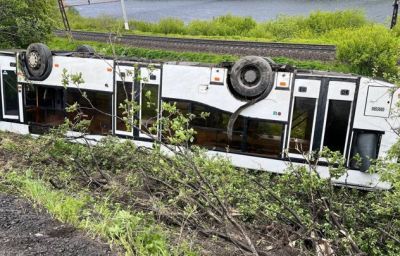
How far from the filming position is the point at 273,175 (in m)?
8.84

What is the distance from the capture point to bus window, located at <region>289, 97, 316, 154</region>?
8.31 m

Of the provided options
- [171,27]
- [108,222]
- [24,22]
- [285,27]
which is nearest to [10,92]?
[24,22]

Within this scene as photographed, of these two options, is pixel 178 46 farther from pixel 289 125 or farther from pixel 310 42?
pixel 289 125

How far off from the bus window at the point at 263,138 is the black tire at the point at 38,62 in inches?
192

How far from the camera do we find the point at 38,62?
10.0 m

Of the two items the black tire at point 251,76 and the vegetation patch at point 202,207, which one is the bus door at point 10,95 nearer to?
the vegetation patch at point 202,207

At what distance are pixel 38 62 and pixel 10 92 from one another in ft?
4.19

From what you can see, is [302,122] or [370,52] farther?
[370,52]

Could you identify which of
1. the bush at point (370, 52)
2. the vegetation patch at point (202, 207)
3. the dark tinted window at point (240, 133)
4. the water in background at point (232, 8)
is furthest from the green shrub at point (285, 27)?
the vegetation patch at point (202, 207)

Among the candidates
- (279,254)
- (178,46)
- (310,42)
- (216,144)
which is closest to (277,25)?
(310,42)

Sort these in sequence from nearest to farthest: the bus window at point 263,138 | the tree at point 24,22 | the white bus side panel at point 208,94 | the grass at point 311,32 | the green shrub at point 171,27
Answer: the white bus side panel at point 208,94 < the bus window at point 263,138 < the tree at point 24,22 < the grass at point 311,32 < the green shrub at point 171,27

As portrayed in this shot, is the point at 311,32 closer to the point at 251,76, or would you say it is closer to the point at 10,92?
the point at 251,76

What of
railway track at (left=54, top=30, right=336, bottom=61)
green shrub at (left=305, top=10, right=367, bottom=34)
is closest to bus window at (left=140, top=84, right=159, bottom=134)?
railway track at (left=54, top=30, right=336, bottom=61)

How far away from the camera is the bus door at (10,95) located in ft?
34.4
